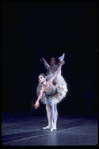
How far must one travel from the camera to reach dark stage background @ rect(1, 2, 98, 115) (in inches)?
297

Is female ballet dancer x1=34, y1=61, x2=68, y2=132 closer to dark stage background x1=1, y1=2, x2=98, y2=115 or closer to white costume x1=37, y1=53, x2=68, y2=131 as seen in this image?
white costume x1=37, y1=53, x2=68, y2=131

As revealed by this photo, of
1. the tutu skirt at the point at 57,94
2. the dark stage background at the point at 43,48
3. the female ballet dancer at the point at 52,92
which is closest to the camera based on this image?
the female ballet dancer at the point at 52,92

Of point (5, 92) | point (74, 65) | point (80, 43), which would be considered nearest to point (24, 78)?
point (5, 92)

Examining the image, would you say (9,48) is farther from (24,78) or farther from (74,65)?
(74,65)

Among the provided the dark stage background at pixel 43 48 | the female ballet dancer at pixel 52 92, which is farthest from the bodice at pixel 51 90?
the dark stage background at pixel 43 48

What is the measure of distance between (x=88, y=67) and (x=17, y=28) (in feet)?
10.8

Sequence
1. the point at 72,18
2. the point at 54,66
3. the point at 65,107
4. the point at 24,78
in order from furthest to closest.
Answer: the point at 24,78, the point at 65,107, the point at 72,18, the point at 54,66

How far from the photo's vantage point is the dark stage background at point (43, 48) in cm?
755

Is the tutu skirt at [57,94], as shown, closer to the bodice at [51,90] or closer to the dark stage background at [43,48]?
the bodice at [51,90]

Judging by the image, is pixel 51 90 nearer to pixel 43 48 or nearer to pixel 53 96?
pixel 53 96

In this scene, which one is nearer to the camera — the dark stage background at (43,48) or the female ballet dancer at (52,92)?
the female ballet dancer at (52,92)

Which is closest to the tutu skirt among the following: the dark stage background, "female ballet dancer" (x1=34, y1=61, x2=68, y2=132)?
"female ballet dancer" (x1=34, y1=61, x2=68, y2=132)

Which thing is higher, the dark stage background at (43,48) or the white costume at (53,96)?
the dark stage background at (43,48)

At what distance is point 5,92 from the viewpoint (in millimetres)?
9438
